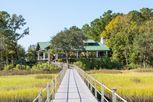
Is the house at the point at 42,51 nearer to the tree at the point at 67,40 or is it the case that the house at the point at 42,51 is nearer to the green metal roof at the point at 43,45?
the green metal roof at the point at 43,45

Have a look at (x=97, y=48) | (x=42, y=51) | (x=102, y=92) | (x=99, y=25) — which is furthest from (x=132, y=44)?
(x=102, y=92)

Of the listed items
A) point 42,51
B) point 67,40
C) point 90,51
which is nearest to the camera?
point 67,40

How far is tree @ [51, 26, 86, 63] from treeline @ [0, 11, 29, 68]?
790 centimetres

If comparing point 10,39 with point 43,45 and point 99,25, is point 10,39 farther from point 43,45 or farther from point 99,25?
point 99,25

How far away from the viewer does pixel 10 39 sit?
255ft

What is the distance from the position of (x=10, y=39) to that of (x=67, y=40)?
12.4 meters

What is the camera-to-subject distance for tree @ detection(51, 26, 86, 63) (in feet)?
234

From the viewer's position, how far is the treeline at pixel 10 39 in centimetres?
7538

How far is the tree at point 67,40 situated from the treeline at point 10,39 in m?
7.90

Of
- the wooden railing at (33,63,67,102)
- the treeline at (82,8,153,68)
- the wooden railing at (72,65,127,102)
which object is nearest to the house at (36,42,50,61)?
the treeline at (82,8,153,68)

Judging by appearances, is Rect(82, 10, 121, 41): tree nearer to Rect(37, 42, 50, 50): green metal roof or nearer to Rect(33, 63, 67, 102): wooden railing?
Rect(37, 42, 50, 50): green metal roof

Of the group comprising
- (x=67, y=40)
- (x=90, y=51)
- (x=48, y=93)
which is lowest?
(x=48, y=93)

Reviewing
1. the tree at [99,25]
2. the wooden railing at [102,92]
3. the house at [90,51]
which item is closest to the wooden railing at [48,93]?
the wooden railing at [102,92]

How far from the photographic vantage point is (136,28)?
253 feet
